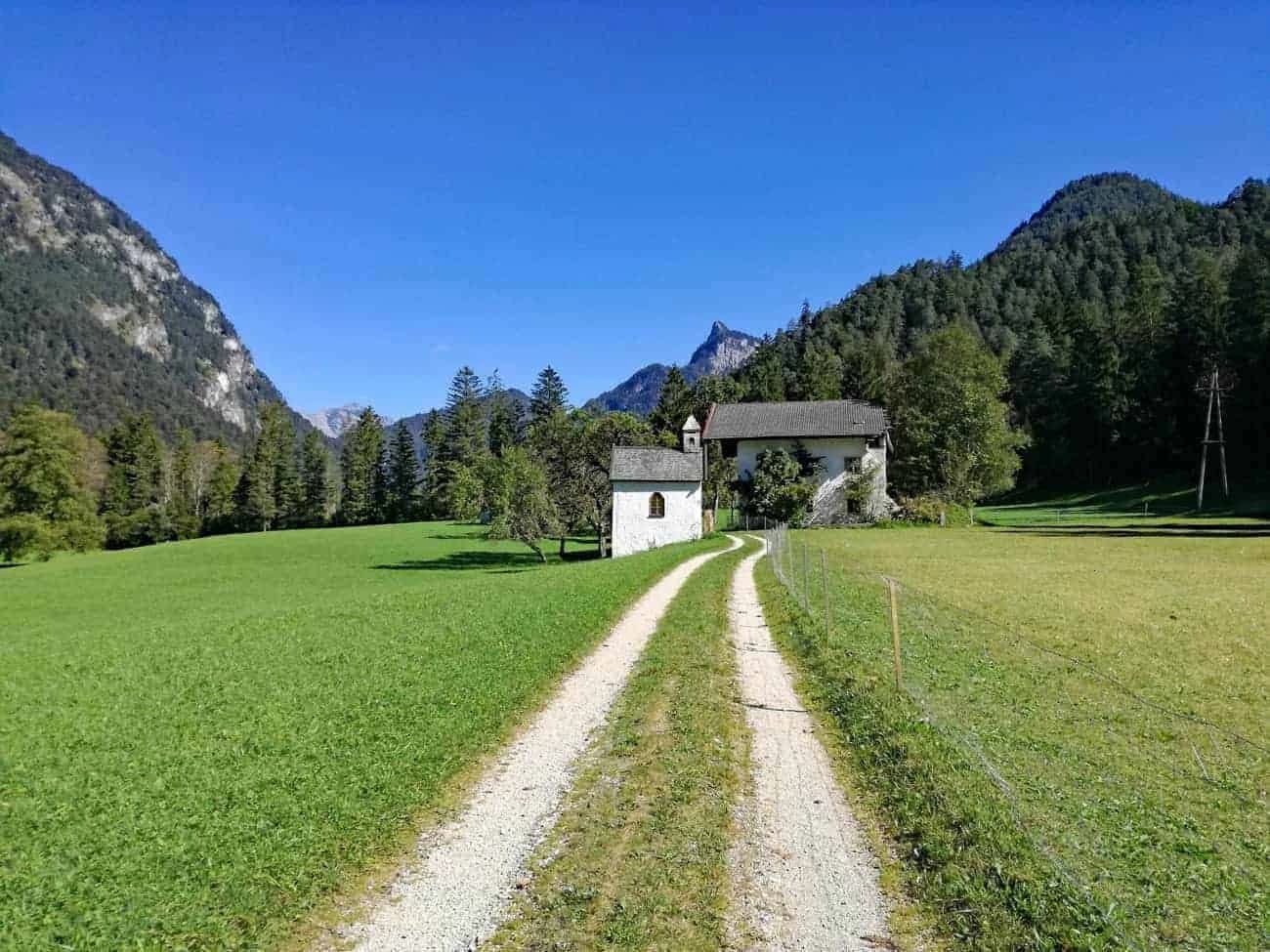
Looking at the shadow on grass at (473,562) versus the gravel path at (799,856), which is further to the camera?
the shadow on grass at (473,562)

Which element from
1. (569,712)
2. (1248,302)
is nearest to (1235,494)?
(1248,302)

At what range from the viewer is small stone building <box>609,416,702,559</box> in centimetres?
4391

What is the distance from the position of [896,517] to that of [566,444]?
25.8 metres

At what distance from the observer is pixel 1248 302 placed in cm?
6812

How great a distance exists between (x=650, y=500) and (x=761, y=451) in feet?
50.1

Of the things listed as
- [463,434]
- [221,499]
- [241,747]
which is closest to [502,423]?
[463,434]

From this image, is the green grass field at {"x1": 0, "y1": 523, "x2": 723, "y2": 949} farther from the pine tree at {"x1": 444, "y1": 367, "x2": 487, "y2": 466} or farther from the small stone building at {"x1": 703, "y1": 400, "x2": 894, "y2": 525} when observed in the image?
the pine tree at {"x1": 444, "y1": 367, "x2": 487, "y2": 466}

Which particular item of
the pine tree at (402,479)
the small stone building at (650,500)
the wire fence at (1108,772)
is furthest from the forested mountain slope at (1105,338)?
the wire fence at (1108,772)

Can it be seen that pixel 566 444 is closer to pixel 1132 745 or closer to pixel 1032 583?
pixel 1032 583

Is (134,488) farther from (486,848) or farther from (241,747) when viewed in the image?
(486,848)

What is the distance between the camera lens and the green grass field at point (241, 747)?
5.33 m

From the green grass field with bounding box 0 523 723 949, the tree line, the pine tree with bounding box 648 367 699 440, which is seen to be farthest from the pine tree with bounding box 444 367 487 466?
the green grass field with bounding box 0 523 723 949

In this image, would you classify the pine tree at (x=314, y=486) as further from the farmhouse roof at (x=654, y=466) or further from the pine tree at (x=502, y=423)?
the farmhouse roof at (x=654, y=466)

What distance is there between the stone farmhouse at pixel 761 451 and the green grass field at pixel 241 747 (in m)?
22.4
